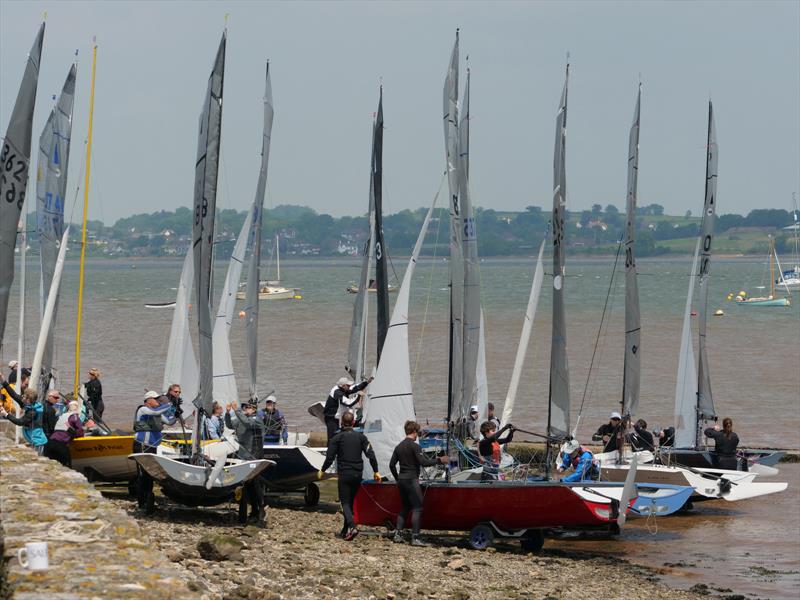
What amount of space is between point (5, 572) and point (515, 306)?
91.5 metres

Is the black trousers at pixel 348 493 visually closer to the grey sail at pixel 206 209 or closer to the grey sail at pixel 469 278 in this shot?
the grey sail at pixel 206 209

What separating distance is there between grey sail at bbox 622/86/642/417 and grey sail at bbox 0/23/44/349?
450 inches

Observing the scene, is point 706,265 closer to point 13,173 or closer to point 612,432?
point 612,432

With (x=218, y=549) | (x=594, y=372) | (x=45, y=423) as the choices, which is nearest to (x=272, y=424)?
(x=45, y=423)

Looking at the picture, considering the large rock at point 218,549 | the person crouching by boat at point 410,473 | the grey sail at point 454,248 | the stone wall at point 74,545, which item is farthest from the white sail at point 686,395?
the stone wall at point 74,545

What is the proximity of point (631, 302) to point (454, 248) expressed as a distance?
18.1 feet

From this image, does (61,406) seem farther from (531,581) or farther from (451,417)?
(531,581)

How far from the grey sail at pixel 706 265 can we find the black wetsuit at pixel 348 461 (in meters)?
11.5

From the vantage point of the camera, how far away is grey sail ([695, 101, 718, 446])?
88.3ft

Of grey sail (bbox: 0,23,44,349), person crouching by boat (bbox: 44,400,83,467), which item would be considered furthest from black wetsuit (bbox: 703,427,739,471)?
grey sail (bbox: 0,23,44,349)

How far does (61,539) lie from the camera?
9461 mm

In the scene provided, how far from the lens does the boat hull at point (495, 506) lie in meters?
17.0

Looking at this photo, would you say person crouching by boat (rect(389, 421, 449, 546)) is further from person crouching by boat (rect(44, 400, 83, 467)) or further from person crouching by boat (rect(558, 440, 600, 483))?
person crouching by boat (rect(44, 400, 83, 467))

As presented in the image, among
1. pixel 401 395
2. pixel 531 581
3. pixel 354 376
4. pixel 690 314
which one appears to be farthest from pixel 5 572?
pixel 690 314
